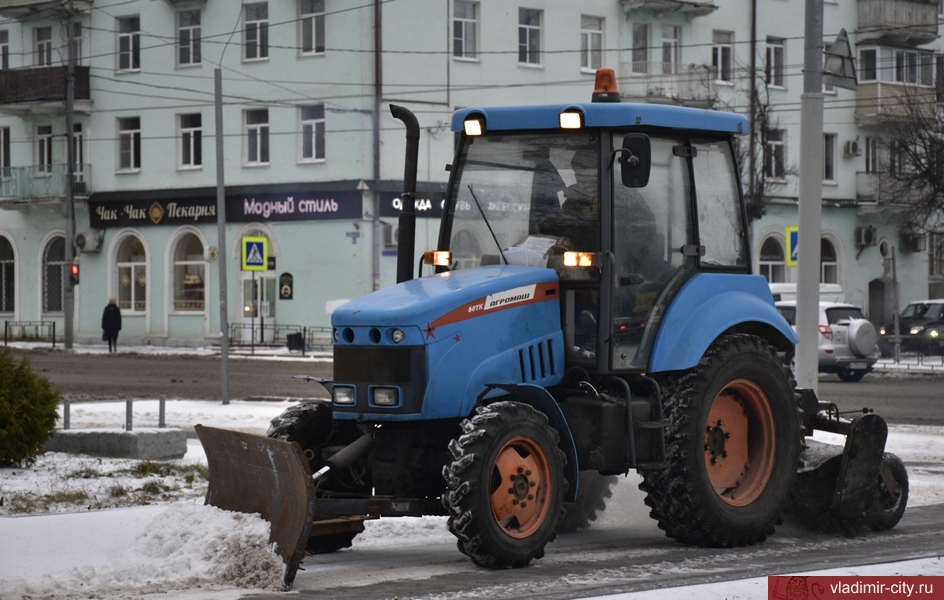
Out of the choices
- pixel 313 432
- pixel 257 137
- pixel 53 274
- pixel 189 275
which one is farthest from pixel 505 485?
pixel 53 274

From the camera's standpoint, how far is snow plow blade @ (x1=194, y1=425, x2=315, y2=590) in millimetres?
7855

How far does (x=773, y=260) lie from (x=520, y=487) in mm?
43043

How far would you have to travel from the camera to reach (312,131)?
141 feet

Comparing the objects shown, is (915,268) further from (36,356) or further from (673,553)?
(673,553)

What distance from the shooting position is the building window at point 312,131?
140ft

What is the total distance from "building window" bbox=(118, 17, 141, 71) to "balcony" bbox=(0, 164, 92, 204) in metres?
3.67

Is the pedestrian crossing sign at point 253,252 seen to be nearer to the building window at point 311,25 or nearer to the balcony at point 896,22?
the building window at point 311,25

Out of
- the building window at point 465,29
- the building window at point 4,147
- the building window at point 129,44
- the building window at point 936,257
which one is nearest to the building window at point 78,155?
the building window at point 129,44

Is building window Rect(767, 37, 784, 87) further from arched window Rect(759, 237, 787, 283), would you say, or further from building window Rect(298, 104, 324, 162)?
building window Rect(298, 104, 324, 162)

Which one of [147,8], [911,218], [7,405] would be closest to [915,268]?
[911,218]

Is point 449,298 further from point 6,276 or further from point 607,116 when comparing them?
point 6,276

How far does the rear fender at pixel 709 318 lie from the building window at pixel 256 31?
3490 centimetres

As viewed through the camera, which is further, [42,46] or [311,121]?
[42,46]

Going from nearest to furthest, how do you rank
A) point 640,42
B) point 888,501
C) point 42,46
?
point 888,501 < point 640,42 < point 42,46
